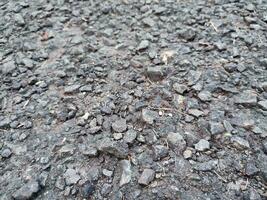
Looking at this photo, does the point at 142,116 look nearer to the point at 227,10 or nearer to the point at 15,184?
the point at 15,184

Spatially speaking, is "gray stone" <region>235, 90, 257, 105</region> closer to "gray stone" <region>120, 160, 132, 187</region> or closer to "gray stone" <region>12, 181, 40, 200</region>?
"gray stone" <region>120, 160, 132, 187</region>

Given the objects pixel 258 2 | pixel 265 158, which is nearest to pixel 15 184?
pixel 265 158

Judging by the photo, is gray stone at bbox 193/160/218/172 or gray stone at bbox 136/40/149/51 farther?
gray stone at bbox 136/40/149/51

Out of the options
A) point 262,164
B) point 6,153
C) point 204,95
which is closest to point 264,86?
point 204,95

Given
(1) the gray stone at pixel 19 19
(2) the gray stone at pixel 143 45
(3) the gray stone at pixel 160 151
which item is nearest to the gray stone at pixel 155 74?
(2) the gray stone at pixel 143 45

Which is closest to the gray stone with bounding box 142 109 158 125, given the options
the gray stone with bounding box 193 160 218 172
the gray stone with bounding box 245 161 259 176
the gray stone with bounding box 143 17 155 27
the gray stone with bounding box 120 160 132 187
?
the gray stone with bounding box 120 160 132 187
